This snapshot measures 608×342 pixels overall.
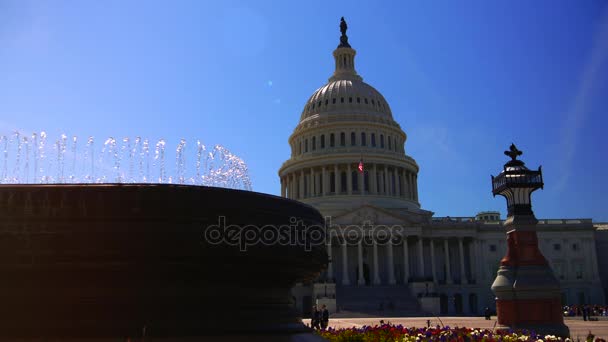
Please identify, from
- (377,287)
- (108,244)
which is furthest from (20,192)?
(377,287)

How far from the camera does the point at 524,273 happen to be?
28031mm

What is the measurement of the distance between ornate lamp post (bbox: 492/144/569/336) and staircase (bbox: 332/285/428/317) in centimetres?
3600

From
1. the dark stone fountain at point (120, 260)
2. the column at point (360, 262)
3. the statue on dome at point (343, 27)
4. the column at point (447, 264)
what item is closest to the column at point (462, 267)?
the column at point (447, 264)

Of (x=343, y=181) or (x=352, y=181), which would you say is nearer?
(x=352, y=181)

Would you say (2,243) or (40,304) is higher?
(2,243)

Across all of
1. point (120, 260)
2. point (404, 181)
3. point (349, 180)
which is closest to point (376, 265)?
point (349, 180)

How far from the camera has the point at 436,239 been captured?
3455 inches

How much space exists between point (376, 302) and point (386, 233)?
1397 centimetres

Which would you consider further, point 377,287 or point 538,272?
point 377,287

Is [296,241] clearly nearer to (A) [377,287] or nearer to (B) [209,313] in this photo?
(B) [209,313]

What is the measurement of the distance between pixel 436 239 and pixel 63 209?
265 ft

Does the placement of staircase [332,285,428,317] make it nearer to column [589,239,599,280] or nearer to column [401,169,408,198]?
column [401,169,408,198]

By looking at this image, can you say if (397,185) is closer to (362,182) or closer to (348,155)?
(362,182)

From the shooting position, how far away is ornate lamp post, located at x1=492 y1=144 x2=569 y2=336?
27.4m
